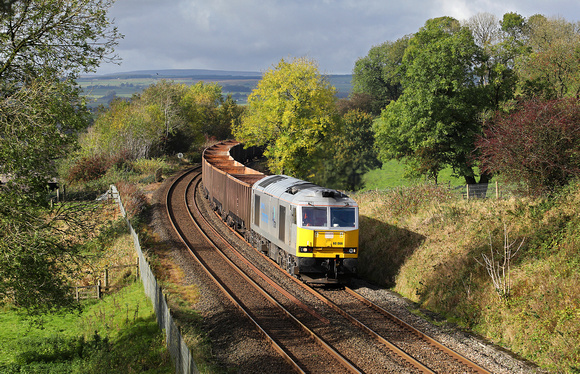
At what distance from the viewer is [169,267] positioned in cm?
2108

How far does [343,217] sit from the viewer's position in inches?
680

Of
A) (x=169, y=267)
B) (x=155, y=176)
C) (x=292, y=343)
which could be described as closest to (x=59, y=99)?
(x=292, y=343)

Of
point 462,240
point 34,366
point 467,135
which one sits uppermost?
point 467,135

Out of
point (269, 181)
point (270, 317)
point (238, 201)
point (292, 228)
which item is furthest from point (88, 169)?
point (270, 317)

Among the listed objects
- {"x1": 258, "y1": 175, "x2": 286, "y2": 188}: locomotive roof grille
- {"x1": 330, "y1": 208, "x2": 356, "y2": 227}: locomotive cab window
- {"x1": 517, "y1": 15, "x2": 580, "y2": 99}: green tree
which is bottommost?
{"x1": 330, "y1": 208, "x2": 356, "y2": 227}: locomotive cab window

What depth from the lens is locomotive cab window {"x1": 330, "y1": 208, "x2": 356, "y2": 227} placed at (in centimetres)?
1718

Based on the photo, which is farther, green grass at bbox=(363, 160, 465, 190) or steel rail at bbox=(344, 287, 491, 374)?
green grass at bbox=(363, 160, 465, 190)

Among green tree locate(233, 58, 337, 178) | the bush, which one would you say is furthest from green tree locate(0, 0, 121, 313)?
the bush

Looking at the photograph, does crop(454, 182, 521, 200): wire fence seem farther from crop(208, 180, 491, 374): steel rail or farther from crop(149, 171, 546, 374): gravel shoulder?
crop(208, 180, 491, 374): steel rail

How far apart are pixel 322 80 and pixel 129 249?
2702cm

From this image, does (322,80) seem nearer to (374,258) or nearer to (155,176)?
(155,176)

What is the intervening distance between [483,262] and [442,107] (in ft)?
53.1

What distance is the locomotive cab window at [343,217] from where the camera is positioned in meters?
17.2

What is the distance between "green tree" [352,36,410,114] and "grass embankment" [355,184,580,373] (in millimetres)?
55829
